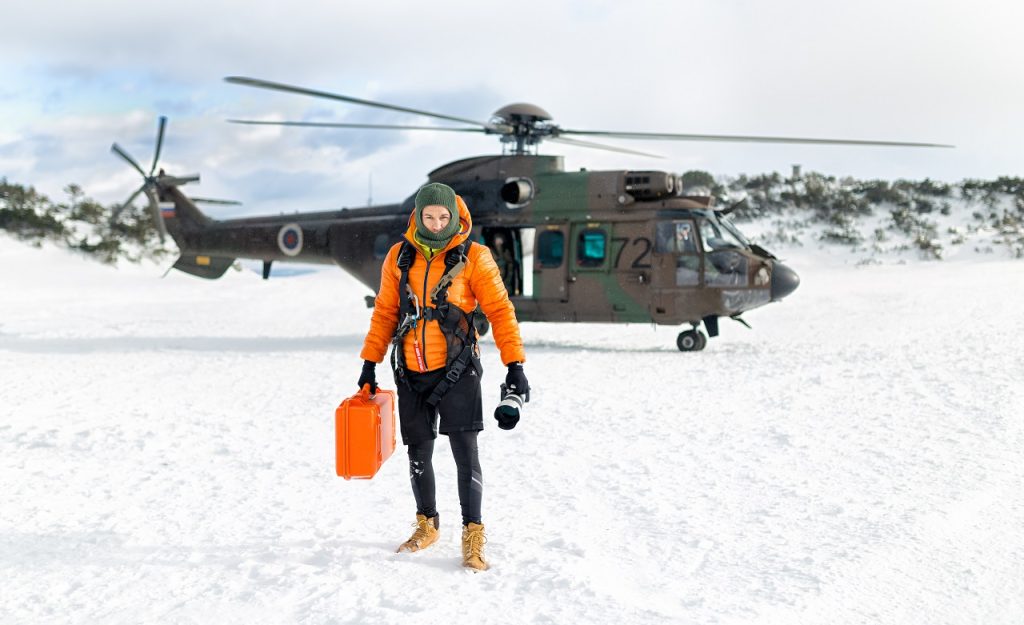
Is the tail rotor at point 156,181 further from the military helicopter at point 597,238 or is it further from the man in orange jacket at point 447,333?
the man in orange jacket at point 447,333

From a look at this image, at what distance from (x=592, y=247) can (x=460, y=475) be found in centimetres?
798

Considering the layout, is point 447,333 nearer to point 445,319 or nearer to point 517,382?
point 445,319

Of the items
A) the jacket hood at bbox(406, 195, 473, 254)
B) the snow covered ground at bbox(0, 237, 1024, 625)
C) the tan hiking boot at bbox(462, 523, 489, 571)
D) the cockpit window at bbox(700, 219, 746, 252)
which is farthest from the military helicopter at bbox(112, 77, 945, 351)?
the tan hiking boot at bbox(462, 523, 489, 571)

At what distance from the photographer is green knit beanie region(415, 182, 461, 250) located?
378 centimetres

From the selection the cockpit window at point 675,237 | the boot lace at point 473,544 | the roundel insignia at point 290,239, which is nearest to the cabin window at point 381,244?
the roundel insignia at point 290,239

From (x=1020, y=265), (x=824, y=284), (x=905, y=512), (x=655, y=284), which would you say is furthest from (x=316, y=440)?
(x=1020, y=265)

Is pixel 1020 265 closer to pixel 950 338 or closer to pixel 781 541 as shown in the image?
pixel 950 338

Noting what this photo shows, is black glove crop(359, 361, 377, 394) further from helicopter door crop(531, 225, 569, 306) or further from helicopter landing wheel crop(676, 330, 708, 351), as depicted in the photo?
helicopter landing wheel crop(676, 330, 708, 351)

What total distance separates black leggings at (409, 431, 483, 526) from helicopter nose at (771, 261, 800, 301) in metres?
8.18

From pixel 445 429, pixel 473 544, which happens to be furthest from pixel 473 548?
pixel 445 429

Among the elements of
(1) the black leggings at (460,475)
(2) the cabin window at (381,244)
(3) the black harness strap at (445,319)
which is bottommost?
(1) the black leggings at (460,475)

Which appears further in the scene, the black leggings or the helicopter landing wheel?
the helicopter landing wheel

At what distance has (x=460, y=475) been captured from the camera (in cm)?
398

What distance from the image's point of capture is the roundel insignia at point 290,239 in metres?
13.5
